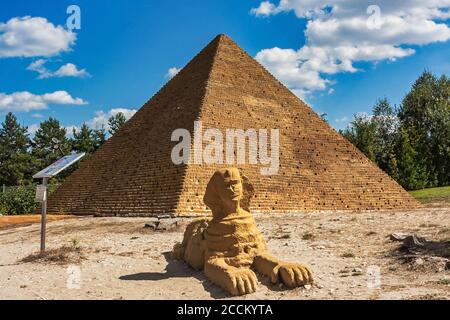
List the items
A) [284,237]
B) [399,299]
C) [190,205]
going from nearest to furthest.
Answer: [399,299]
[284,237]
[190,205]

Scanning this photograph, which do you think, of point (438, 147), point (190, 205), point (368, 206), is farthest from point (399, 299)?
point (438, 147)

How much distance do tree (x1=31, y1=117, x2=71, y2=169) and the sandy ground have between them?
3080 centimetres

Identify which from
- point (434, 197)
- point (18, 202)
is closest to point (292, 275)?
point (434, 197)

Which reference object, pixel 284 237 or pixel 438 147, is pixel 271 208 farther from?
pixel 438 147


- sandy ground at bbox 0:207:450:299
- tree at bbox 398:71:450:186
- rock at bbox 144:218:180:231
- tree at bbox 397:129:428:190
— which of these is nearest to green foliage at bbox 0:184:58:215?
sandy ground at bbox 0:207:450:299

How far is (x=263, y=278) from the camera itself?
17.1 ft

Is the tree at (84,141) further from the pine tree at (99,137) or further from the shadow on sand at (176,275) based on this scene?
the shadow on sand at (176,275)

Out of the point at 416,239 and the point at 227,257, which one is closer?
the point at 227,257

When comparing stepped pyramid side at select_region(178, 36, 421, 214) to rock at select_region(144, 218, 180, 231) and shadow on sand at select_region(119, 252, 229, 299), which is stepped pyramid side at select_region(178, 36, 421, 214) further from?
shadow on sand at select_region(119, 252, 229, 299)

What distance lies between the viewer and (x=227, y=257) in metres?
5.41

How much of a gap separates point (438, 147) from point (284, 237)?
93.8ft

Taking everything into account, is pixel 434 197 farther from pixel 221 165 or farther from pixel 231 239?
pixel 231 239

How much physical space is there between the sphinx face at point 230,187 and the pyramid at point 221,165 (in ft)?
22.9

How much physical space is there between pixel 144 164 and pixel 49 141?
2804 cm
